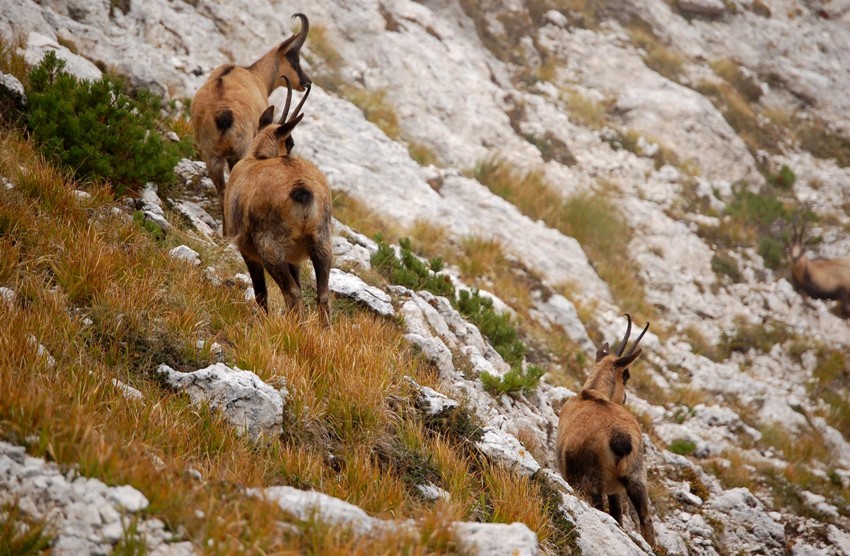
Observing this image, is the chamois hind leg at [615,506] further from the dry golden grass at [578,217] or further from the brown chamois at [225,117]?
the dry golden grass at [578,217]

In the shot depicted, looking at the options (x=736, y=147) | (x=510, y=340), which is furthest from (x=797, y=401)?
(x=736, y=147)

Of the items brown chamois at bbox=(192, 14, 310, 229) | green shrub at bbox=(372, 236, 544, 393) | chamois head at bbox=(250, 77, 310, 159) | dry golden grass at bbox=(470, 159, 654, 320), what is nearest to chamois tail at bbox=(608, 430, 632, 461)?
green shrub at bbox=(372, 236, 544, 393)

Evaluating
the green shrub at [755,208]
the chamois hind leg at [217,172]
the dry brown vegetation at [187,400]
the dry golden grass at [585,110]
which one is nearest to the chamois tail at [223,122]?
the chamois hind leg at [217,172]

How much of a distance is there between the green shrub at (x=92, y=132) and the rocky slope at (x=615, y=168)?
5.30 ft

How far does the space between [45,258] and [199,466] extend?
2528mm

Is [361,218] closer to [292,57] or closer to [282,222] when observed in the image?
[292,57]

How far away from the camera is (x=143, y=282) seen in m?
5.53

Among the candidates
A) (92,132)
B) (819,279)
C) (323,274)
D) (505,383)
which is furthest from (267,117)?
(819,279)

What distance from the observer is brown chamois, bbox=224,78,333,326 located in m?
5.95

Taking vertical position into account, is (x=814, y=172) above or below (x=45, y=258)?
below

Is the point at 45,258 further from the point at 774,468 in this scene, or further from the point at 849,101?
the point at 849,101

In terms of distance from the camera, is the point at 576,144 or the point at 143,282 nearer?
the point at 143,282

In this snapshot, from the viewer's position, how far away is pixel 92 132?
7.67m

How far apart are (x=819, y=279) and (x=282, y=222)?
16.3m
